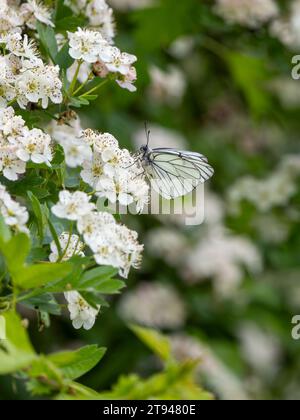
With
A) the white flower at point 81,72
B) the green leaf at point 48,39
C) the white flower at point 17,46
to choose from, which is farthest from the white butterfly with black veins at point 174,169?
the white flower at point 17,46

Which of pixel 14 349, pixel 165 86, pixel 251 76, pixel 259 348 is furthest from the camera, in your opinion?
pixel 259 348

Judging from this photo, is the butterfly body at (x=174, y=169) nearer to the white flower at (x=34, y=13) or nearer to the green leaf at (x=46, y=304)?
the white flower at (x=34, y=13)

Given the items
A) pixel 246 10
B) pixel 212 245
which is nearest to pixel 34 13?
pixel 246 10

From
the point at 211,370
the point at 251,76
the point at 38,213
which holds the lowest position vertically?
the point at 211,370

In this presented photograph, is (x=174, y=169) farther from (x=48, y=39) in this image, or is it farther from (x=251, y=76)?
(x=251, y=76)

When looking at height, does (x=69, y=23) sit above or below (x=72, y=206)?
above
